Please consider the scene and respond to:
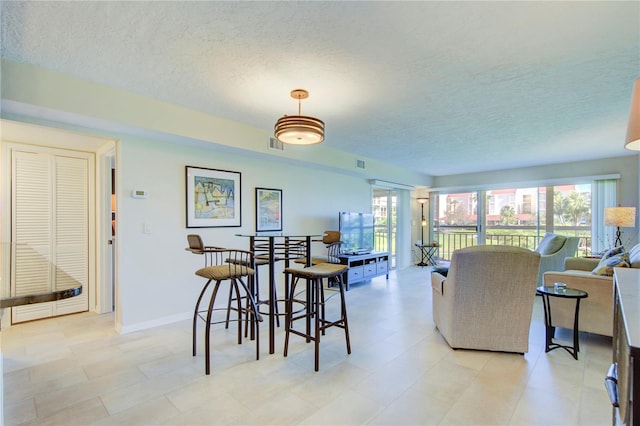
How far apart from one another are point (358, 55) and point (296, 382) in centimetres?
241

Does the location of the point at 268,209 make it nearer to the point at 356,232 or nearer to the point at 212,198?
the point at 212,198

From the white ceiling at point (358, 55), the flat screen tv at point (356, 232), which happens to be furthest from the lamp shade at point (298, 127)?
the flat screen tv at point (356, 232)

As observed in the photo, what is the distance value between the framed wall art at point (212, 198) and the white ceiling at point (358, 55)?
824 mm

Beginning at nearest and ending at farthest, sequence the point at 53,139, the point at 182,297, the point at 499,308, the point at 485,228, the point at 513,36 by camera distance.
→ the point at 513,36 < the point at 499,308 < the point at 53,139 < the point at 182,297 < the point at 485,228

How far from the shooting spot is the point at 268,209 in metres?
4.57

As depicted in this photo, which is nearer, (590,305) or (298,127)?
(298,127)

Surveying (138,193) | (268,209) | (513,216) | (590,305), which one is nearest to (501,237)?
(513,216)

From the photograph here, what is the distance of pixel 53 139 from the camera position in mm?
3471

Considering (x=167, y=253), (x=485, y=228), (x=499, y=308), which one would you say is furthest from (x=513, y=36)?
(x=485, y=228)

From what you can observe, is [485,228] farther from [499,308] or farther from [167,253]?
[167,253]

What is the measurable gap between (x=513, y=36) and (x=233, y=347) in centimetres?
327

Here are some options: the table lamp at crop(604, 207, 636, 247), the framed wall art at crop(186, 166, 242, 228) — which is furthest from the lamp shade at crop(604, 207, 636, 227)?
the framed wall art at crop(186, 166, 242, 228)

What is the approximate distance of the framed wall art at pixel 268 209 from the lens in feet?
14.6

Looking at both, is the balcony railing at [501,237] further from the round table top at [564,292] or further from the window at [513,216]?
the round table top at [564,292]
